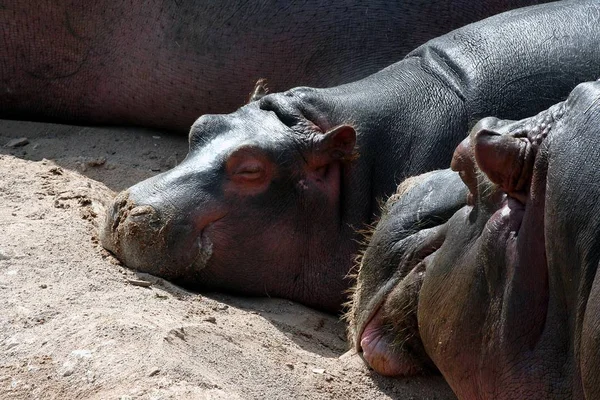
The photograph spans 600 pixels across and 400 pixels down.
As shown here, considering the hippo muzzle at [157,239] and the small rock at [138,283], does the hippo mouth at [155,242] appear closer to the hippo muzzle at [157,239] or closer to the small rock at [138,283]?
the hippo muzzle at [157,239]

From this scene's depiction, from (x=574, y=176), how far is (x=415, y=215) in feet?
4.35

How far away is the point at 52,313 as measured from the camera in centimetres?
429

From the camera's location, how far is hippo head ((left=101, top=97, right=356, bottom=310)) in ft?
17.3

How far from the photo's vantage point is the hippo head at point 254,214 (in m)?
5.26

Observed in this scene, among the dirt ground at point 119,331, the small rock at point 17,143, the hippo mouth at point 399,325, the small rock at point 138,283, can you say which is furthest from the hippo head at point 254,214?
the small rock at point 17,143

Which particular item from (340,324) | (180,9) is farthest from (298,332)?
(180,9)

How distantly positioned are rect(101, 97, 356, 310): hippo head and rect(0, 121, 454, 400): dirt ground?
0.12 m

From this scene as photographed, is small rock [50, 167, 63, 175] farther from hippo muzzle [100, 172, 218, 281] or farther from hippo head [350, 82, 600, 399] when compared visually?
hippo head [350, 82, 600, 399]

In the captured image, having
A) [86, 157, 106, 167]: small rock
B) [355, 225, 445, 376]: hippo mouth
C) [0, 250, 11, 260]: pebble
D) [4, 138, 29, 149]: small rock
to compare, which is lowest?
[4, 138, 29, 149]: small rock

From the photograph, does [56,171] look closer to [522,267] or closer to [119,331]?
[119,331]

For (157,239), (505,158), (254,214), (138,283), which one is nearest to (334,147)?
(254,214)

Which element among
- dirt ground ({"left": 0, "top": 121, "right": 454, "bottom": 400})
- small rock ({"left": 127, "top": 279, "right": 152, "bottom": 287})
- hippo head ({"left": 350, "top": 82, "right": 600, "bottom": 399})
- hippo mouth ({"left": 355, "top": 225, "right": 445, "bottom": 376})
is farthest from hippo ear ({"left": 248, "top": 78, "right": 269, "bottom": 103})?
hippo head ({"left": 350, "top": 82, "right": 600, "bottom": 399})

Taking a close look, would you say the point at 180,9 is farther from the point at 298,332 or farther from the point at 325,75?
the point at 298,332

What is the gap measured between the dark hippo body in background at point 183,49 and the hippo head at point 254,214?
116cm
